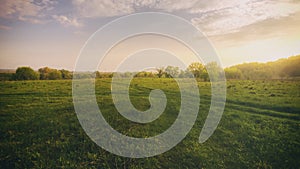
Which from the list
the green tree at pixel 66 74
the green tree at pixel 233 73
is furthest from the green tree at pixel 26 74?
the green tree at pixel 233 73

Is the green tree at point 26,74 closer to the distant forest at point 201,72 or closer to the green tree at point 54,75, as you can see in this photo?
the distant forest at point 201,72

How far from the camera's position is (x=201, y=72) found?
18.0 m

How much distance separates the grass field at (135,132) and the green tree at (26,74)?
430 millimetres

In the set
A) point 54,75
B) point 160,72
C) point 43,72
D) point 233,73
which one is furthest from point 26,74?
point 233,73

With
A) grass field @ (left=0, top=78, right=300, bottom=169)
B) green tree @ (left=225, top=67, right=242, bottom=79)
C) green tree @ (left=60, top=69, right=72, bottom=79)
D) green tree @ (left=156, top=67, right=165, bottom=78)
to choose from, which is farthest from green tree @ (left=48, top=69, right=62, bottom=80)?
green tree @ (left=225, top=67, right=242, bottom=79)

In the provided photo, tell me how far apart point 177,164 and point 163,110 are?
18.6 feet

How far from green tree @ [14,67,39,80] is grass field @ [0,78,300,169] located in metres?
0.43

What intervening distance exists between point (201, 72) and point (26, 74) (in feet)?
44.1

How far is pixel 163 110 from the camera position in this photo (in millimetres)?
14078

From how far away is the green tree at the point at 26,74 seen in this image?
13.8m

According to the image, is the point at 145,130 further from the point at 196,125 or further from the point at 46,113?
the point at 46,113

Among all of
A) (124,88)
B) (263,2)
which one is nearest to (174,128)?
(124,88)

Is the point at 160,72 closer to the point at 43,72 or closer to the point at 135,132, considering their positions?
the point at 135,132

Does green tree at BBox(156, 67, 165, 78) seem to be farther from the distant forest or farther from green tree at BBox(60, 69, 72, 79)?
green tree at BBox(60, 69, 72, 79)
